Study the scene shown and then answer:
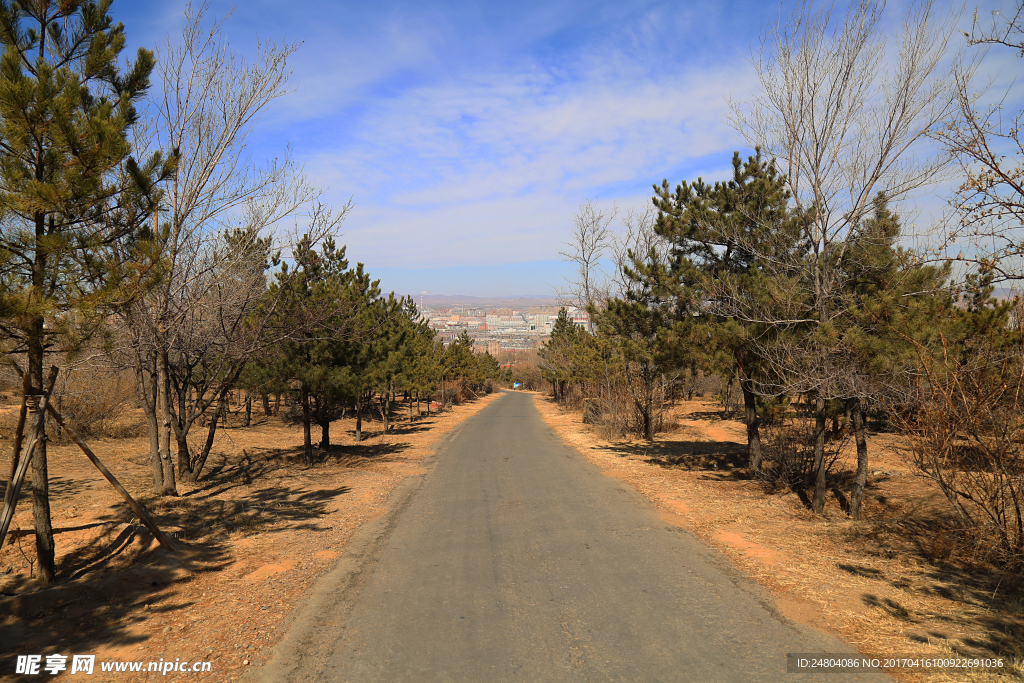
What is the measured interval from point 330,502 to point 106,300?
18.5ft

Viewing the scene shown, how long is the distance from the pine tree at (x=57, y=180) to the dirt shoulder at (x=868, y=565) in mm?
7631

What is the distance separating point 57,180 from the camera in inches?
203

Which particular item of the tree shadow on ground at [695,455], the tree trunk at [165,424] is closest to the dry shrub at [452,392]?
the tree shadow on ground at [695,455]

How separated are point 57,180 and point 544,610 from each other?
6239 millimetres

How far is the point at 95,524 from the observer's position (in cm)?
662

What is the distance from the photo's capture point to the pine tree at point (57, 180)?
4.85 metres

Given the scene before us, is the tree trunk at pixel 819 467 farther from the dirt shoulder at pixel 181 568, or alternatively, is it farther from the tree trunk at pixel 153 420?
the tree trunk at pixel 153 420

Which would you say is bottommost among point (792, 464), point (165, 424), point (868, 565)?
point (868, 565)

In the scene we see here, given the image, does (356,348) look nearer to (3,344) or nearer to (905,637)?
(3,344)

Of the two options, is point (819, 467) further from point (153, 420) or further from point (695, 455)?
A: point (153, 420)

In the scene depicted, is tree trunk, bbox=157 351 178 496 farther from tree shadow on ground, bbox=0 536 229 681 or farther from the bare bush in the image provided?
the bare bush

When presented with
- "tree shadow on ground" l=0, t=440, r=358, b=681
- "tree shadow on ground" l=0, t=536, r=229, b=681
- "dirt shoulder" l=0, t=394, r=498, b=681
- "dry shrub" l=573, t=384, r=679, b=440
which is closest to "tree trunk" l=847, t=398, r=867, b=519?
"dirt shoulder" l=0, t=394, r=498, b=681

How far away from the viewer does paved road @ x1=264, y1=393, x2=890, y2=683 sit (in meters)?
4.07

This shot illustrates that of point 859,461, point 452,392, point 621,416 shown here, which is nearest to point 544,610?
point 859,461
